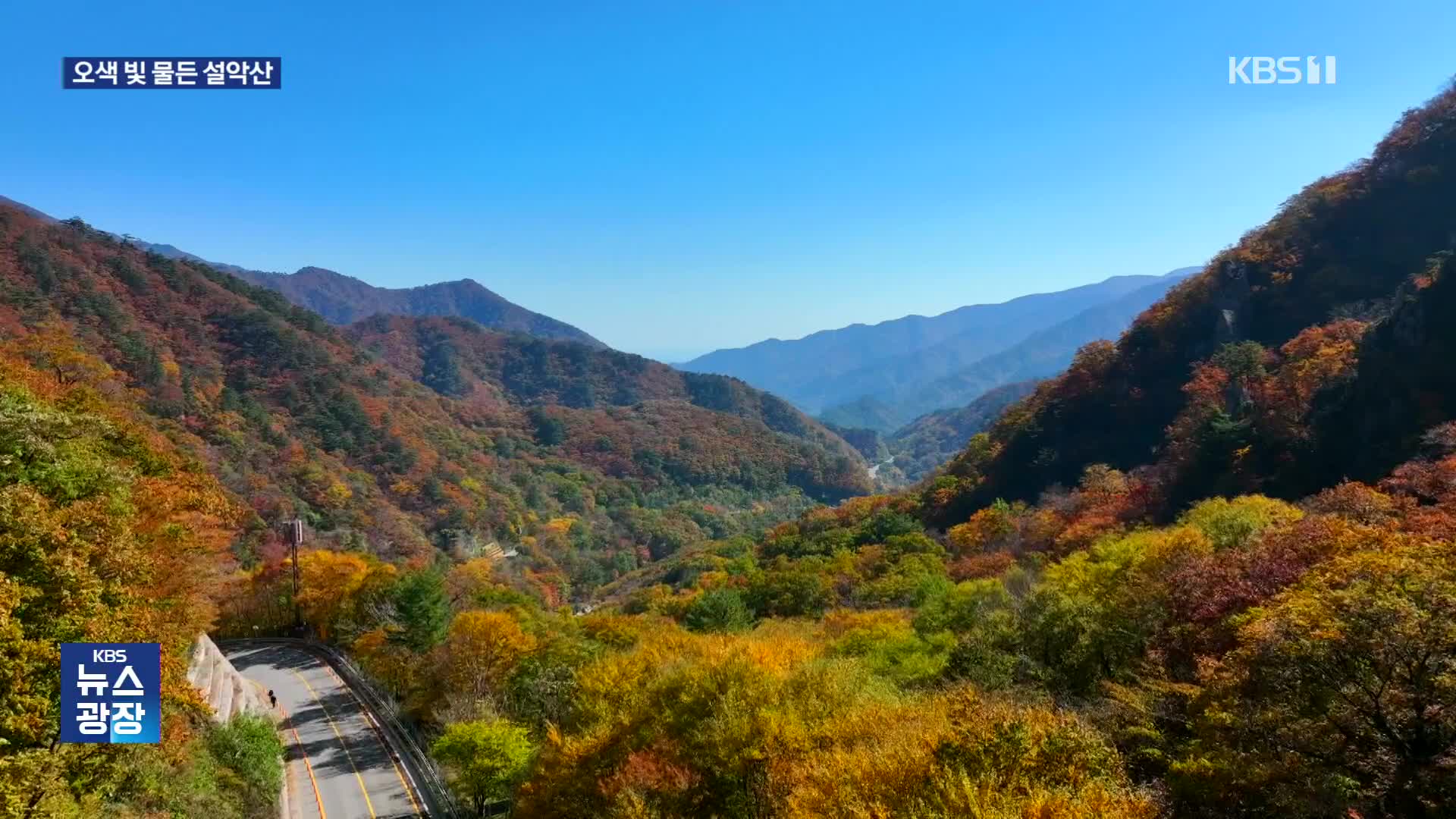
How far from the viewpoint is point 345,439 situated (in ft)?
269

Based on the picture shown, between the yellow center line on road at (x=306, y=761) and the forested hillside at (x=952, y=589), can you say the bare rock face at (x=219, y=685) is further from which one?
the forested hillside at (x=952, y=589)

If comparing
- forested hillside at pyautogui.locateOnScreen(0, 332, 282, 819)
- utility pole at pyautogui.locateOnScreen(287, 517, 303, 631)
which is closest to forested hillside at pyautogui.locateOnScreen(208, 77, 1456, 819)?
utility pole at pyautogui.locateOnScreen(287, 517, 303, 631)

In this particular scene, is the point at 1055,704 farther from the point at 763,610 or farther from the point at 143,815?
the point at 763,610

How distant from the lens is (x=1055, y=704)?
1384 centimetres

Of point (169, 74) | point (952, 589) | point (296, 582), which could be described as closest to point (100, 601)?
point (169, 74)

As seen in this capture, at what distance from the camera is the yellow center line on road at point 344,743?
20.9 m

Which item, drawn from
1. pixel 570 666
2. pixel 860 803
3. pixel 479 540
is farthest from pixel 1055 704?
pixel 479 540

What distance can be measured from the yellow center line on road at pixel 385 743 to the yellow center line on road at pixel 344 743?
3.20 ft

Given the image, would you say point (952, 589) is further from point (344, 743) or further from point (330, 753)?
point (330, 753)

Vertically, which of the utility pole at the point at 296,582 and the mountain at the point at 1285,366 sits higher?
the mountain at the point at 1285,366

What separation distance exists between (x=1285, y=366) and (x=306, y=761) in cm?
4643

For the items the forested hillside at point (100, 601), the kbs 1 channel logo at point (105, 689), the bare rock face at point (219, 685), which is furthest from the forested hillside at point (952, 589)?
the bare rock face at point (219, 685)

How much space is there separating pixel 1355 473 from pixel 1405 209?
29.5 metres

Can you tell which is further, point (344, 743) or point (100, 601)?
point (344, 743)
